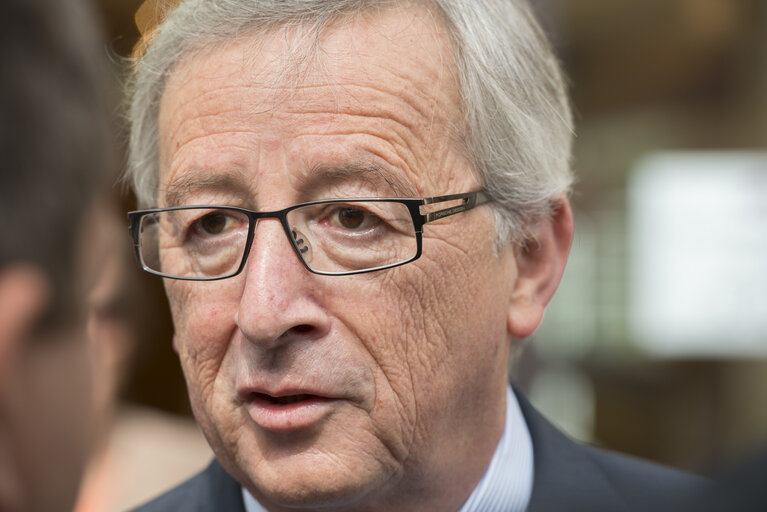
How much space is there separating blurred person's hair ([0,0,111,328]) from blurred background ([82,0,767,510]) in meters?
5.48

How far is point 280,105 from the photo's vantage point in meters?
1.85

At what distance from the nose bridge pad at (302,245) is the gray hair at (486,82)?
1.47 ft

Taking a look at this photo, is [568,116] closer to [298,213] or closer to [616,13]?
[298,213]

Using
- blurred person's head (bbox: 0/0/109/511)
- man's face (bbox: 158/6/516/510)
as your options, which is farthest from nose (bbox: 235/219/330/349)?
blurred person's head (bbox: 0/0/109/511)

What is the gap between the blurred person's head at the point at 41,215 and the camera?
97cm

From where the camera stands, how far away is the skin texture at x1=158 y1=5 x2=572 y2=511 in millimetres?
1810

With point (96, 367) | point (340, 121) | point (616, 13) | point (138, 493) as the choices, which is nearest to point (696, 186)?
point (616, 13)

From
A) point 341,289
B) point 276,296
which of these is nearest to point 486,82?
point 341,289

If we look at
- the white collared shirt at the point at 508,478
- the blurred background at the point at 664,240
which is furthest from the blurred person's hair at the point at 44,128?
the blurred background at the point at 664,240

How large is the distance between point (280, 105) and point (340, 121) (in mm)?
137

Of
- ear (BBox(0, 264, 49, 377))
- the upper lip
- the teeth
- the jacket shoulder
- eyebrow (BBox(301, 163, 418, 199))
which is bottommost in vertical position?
the jacket shoulder

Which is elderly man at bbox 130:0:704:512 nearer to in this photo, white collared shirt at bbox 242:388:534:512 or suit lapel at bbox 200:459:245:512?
white collared shirt at bbox 242:388:534:512

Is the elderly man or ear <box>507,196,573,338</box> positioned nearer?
the elderly man

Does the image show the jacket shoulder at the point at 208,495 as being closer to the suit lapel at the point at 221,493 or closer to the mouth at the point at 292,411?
the suit lapel at the point at 221,493
